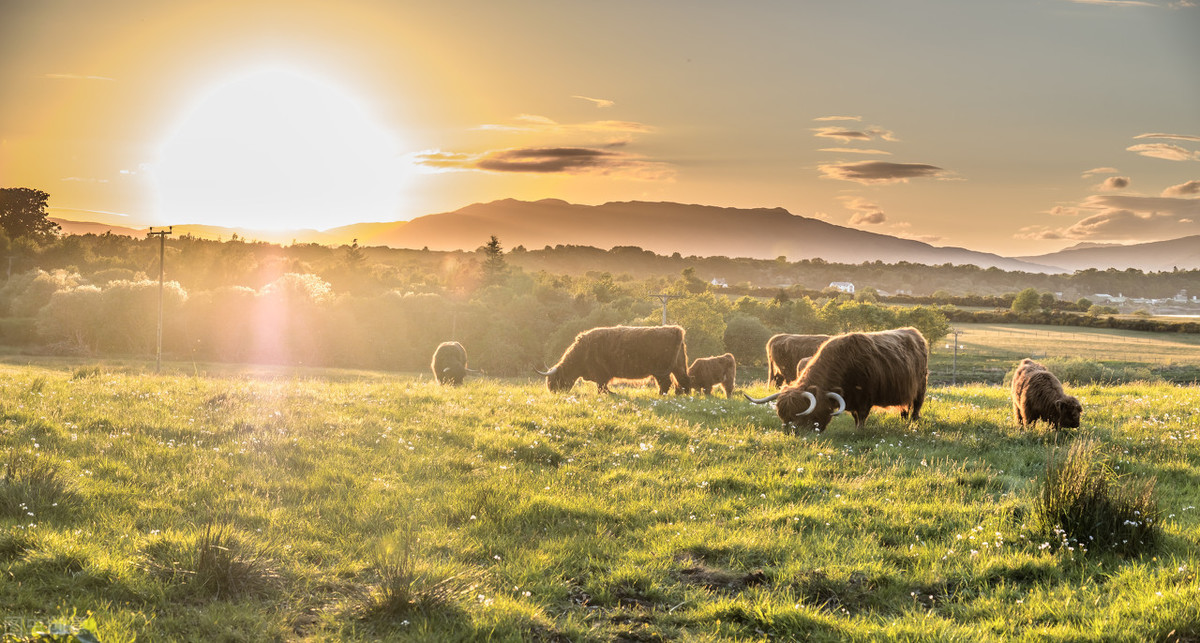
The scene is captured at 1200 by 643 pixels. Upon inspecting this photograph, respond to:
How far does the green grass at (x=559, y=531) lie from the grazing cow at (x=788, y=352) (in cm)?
1128

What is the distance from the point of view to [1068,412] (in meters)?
13.6

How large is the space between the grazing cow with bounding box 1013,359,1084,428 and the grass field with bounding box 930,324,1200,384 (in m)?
66.9

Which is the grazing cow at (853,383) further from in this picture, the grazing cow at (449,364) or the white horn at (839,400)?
the grazing cow at (449,364)

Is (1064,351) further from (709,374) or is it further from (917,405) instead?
(917,405)

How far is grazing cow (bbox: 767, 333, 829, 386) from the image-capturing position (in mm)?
25141

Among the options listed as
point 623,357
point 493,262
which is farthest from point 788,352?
point 493,262

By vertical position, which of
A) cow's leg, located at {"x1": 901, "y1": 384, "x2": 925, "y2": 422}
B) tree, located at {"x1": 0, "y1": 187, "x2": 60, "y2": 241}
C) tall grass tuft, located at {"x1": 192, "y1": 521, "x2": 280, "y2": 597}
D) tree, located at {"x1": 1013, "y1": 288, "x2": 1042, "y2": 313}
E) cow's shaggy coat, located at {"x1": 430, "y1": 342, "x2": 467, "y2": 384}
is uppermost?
tree, located at {"x1": 0, "y1": 187, "x2": 60, "y2": 241}

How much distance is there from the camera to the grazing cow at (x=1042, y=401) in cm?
1362

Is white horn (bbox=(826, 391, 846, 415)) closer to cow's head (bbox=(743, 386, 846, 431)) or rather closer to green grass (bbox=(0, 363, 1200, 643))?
cow's head (bbox=(743, 386, 846, 431))

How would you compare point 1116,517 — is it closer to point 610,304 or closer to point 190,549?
point 190,549

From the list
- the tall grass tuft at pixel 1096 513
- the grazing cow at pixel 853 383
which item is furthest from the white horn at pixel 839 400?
the tall grass tuft at pixel 1096 513

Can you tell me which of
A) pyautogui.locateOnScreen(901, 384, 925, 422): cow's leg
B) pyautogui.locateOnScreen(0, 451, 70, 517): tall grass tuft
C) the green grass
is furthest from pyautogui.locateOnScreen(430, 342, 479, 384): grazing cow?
pyautogui.locateOnScreen(0, 451, 70, 517): tall grass tuft

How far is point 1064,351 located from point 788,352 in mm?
84604

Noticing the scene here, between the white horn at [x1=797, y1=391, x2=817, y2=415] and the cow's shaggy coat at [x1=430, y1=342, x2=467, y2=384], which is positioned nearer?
the white horn at [x1=797, y1=391, x2=817, y2=415]
